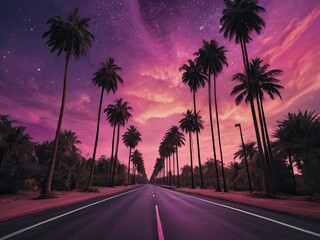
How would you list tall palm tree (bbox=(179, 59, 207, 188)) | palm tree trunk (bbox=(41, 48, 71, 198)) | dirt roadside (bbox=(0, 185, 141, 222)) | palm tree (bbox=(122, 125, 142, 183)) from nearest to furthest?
1. dirt roadside (bbox=(0, 185, 141, 222))
2. palm tree trunk (bbox=(41, 48, 71, 198))
3. tall palm tree (bbox=(179, 59, 207, 188))
4. palm tree (bbox=(122, 125, 142, 183))

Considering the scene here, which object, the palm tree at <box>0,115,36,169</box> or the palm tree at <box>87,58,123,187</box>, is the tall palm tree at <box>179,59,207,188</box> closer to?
the palm tree at <box>87,58,123,187</box>

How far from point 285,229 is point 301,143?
28.1 m

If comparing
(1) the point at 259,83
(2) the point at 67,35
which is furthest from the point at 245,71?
(2) the point at 67,35

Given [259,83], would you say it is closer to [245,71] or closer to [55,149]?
[245,71]

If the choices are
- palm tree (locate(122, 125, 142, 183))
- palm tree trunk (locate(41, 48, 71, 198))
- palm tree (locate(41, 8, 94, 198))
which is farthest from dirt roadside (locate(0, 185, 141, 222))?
palm tree (locate(122, 125, 142, 183))

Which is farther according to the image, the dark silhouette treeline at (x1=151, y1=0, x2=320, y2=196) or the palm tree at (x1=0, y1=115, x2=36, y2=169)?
the palm tree at (x1=0, y1=115, x2=36, y2=169)

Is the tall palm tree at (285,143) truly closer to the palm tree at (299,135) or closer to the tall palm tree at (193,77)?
the palm tree at (299,135)

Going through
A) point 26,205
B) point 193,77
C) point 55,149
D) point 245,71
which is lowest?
point 26,205

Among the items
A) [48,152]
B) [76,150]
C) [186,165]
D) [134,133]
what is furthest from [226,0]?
[186,165]

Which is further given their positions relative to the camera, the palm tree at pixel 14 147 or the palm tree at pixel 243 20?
the palm tree at pixel 14 147

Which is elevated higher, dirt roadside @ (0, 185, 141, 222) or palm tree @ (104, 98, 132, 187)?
palm tree @ (104, 98, 132, 187)

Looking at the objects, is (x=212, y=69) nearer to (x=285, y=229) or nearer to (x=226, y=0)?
(x=226, y=0)

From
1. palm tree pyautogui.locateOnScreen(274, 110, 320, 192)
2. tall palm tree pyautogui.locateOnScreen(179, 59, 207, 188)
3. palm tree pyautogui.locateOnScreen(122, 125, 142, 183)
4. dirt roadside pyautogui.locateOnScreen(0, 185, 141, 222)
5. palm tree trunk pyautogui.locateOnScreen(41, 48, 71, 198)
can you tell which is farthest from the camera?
palm tree pyautogui.locateOnScreen(122, 125, 142, 183)

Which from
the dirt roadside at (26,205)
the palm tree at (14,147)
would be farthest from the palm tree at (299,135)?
the palm tree at (14,147)
